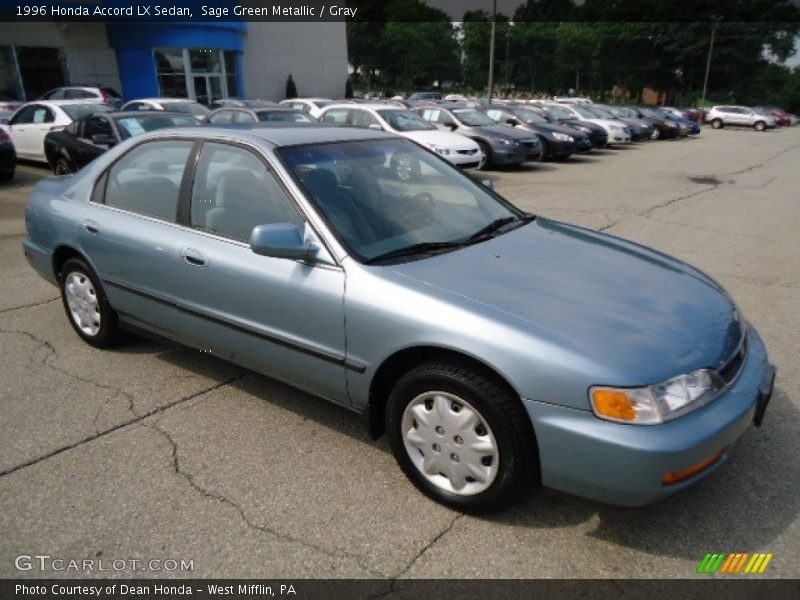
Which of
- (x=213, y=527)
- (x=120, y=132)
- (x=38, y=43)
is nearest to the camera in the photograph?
(x=213, y=527)

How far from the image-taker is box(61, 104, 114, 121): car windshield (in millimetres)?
12031

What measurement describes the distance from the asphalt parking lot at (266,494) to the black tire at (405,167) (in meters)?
1.43

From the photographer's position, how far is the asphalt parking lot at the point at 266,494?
2354mm

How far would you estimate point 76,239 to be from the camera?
3.94 metres

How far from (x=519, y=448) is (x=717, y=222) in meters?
7.79

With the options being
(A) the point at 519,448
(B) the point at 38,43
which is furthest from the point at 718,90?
(A) the point at 519,448

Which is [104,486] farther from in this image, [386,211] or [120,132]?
[120,132]

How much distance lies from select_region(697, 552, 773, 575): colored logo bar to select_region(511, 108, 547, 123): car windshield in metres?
16.3

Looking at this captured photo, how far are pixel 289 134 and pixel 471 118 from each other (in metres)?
12.6

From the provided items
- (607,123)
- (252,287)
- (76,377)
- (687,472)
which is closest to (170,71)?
(607,123)

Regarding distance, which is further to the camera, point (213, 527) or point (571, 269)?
point (571, 269)

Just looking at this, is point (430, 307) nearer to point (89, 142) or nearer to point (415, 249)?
point (415, 249)

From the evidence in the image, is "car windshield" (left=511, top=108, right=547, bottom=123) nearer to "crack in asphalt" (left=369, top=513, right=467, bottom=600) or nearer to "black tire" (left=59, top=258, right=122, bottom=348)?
"black tire" (left=59, top=258, right=122, bottom=348)

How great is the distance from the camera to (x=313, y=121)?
299 inches
